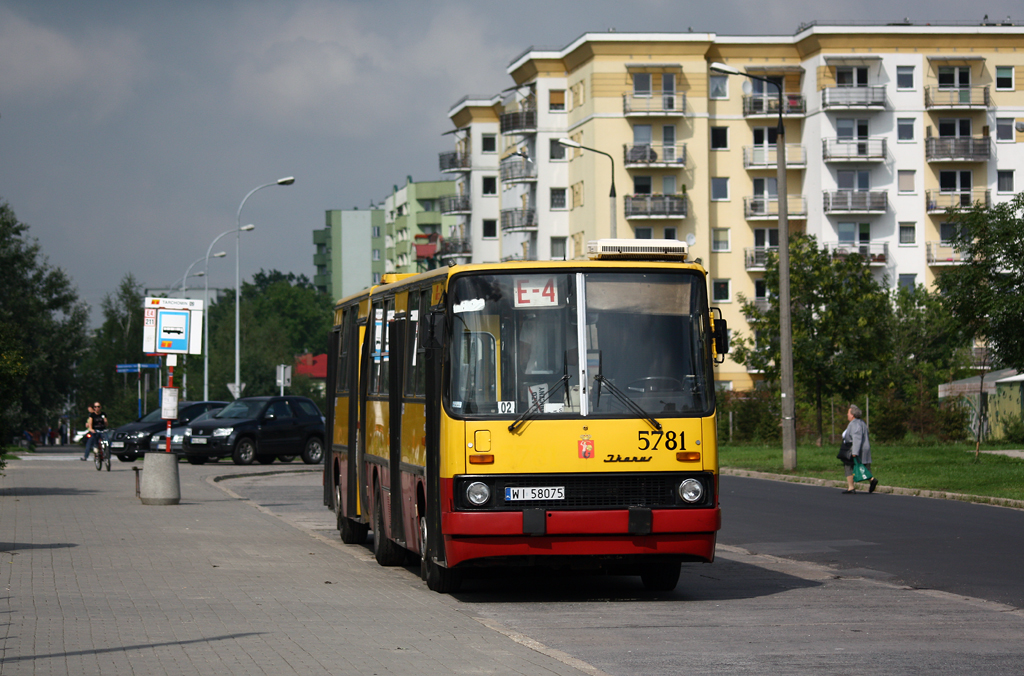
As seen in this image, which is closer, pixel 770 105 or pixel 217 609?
pixel 217 609

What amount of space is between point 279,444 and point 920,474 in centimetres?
1750

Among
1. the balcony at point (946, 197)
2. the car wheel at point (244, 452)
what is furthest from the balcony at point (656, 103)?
the car wheel at point (244, 452)

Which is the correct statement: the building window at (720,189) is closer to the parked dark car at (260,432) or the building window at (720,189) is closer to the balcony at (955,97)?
the balcony at (955,97)

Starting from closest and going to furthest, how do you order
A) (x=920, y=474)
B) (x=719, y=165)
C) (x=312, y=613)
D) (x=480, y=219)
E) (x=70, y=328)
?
(x=312, y=613) → (x=920, y=474) → (x=70, y=328) → (x=719, y=165) → (x=480, y=219)

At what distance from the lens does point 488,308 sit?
1206cm

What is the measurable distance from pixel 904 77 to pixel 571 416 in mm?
74821

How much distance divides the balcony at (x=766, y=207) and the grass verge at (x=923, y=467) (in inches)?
1557

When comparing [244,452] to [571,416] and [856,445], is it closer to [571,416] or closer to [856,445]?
[856,445]

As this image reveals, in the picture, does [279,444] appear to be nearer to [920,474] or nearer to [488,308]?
[920,474]

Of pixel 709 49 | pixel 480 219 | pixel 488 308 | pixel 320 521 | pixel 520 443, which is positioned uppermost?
pixel 709 49

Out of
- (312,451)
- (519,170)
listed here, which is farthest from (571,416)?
(519,170)

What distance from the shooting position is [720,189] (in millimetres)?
84625

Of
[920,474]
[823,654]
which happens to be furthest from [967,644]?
[920,474]

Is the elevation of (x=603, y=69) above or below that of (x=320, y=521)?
above
